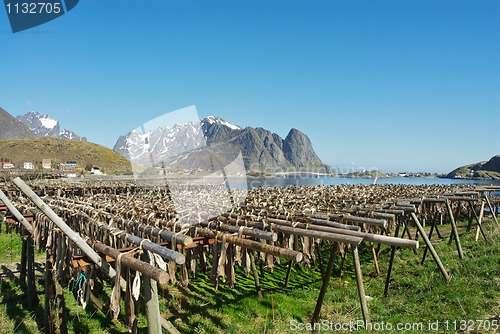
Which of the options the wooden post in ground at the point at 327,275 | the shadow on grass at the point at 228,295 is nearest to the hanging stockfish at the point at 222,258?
the shadow on grass at the point at 228,295

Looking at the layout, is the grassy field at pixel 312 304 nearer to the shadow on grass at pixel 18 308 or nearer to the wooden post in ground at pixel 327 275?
the shadow on grass at pixel 18 308

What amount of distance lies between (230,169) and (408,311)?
1133 cm

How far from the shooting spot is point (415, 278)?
31.6ft

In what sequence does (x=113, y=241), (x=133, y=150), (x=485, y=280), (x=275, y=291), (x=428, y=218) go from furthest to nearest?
(x=428, y=218) → (x=133, y=150) → (x=275, y=291) → (x=485, y=280) → (x=113, y=241)

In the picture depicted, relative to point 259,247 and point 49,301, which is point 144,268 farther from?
point 49,301

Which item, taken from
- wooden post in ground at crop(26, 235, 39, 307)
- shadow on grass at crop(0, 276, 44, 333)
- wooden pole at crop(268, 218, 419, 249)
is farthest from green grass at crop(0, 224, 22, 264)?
wooden pole at crop(268, 218, 419, 249)

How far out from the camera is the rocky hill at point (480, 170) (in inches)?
5689

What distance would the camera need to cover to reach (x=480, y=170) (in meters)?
→ 160

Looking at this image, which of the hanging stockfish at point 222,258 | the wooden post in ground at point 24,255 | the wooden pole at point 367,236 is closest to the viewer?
the wooden pole at point 367,236

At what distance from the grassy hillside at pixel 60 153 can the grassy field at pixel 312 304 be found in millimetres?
104268

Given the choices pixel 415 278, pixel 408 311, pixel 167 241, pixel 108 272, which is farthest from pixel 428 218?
pixel 108 272

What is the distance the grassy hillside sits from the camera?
354 feet

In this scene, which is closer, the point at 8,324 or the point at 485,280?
the point at 8,324

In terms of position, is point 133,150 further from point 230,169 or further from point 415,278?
point 415,278
